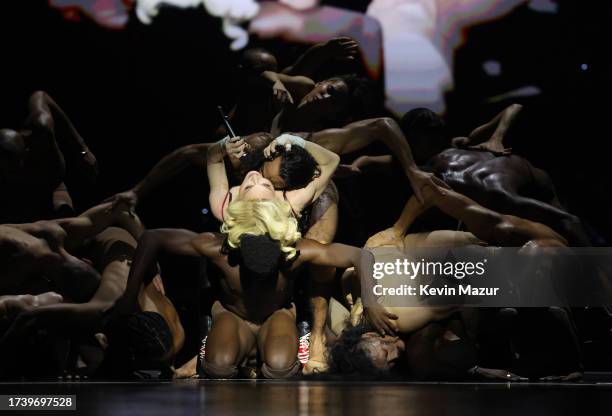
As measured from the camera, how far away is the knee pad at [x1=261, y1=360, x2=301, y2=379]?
2.30 m

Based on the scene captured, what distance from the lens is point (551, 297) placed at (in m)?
2.73

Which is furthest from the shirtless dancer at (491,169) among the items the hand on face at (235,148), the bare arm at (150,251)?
the bare arm at (150,251)

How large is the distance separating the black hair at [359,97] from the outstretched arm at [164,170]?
64 centimetres

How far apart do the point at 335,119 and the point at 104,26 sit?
1.02m

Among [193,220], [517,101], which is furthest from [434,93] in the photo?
[193,220]

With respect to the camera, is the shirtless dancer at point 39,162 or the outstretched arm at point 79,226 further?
the shirtless dancer at point 39,162

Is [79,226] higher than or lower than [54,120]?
lower

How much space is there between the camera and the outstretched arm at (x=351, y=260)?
2.41 metres

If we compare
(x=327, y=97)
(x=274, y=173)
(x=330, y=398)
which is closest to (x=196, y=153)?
(x=274, y=173)

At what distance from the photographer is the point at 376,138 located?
9.44 ft

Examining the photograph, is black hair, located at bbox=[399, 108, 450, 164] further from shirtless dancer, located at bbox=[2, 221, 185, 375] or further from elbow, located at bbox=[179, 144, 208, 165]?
shirtless dancer, located at bbox=[2, 221, 185, 375]

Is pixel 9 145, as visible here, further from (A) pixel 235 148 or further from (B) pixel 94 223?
(A) pixel 235 148

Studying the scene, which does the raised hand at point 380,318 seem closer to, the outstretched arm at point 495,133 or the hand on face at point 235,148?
the hand on face at point 235,148

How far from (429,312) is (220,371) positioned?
0.71 metres
